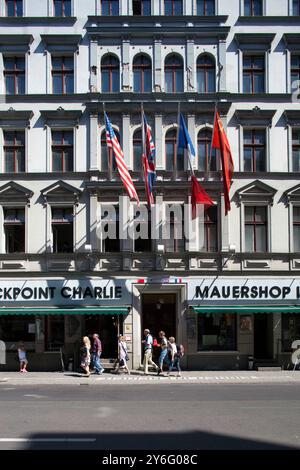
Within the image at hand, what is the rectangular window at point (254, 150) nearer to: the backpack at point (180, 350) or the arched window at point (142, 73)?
the arched window at point (142, 73)

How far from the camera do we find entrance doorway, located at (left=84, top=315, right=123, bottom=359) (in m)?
25.5

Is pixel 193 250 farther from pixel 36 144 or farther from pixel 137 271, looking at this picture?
pixel 36 144

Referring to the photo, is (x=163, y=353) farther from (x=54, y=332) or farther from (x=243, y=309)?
(x=54, y=332)

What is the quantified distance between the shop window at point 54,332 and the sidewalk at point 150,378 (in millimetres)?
1600

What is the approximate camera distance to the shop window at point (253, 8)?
26328 mm

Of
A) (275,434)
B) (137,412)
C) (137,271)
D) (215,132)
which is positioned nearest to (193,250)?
(137,271)

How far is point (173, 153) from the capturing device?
1008 inches

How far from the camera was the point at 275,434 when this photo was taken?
10734 mm

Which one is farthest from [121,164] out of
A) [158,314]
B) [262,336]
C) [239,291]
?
[262,336]

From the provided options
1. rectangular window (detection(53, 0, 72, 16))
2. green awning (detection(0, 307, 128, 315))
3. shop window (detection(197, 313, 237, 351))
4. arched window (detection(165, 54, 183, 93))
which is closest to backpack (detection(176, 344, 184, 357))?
shop window (detection(197, 313, 237, 351))

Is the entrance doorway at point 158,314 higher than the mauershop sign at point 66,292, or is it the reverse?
the mauershop sign at point 66,292

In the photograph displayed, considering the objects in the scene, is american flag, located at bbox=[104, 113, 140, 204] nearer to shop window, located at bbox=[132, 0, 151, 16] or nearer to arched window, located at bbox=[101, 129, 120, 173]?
arched window, located at bbox=[101, 129, 120, 173]

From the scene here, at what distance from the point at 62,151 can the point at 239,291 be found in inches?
390

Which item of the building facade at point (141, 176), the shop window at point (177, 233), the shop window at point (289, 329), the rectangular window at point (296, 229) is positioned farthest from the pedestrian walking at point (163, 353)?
the rectangular window at point (296, 229)
